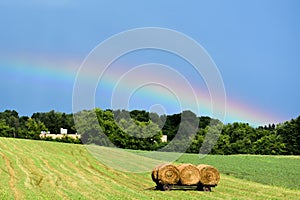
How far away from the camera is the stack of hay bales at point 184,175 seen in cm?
2277

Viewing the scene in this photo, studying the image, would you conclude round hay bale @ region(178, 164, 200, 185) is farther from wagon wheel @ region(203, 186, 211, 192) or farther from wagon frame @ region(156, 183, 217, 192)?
wagon wheel @ region(203, 186, 211, 192)

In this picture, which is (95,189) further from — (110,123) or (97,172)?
(110,123)

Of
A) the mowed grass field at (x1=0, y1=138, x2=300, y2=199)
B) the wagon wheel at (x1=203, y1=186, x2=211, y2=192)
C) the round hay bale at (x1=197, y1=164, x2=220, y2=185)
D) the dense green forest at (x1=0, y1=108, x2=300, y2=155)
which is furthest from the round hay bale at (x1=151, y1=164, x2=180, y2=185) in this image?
the dense green forest at (x1=0, y1=108, x2=300, y2=155)

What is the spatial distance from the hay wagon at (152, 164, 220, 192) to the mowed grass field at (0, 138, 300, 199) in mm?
485

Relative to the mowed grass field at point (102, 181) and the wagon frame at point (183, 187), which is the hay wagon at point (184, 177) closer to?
the wagon frame at point (183, 187)

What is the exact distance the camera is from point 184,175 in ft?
75.4

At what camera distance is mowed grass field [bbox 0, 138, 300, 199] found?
813 inches

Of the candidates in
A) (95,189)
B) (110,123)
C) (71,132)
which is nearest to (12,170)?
(95,189)

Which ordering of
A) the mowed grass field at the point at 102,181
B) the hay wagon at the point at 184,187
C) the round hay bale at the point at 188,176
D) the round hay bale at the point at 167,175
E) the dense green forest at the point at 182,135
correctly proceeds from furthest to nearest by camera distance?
the dense green forest at the point at 182,135
the round hay bale at the point at 188,176
the hay wagon at the point at 184,187
the round hay bale at the point at 167,175
the mowed grass field at the point at 102,181

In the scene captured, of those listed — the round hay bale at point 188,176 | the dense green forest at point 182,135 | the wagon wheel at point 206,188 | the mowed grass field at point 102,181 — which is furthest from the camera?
the dense green forest at point 182,135

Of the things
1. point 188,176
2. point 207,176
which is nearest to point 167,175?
point 188,176

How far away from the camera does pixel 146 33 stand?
27.9 metres

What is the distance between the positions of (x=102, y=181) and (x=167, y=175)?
6128mm

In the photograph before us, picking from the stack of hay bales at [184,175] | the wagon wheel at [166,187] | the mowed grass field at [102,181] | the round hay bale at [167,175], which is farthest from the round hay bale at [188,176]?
the wagon wheel at [166,187]
